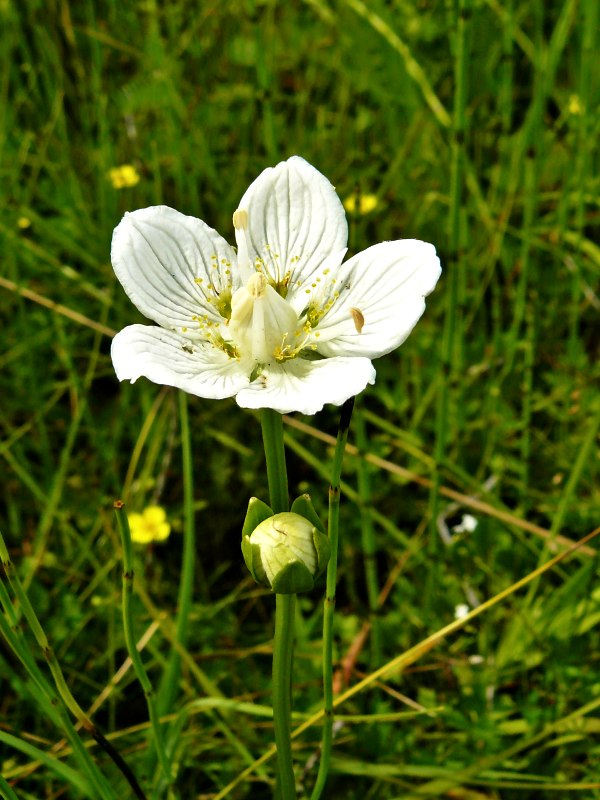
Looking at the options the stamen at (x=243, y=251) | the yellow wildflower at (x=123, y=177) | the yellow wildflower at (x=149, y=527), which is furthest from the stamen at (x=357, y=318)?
the yellow wildflower at (x=123, y=177)

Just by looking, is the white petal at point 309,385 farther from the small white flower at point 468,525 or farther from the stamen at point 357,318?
the small white flower at point 468,525

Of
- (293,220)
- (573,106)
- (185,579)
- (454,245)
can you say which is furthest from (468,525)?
(573,106)

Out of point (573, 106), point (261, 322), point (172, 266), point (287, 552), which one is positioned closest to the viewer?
point (287, 552)

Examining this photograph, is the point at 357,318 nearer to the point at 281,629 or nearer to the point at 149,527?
the point at 281,629

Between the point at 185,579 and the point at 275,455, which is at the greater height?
the point at 275,455

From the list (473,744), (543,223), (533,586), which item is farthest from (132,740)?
(543,223)

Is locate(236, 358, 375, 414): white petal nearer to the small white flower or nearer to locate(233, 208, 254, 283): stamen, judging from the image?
locate(233, 208, 254, 283): stamen

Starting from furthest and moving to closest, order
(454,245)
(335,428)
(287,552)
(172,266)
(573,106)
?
1. (573,106)
2. (335,428)
3. (454,245)
4. (172,266)
5. (287,552)
